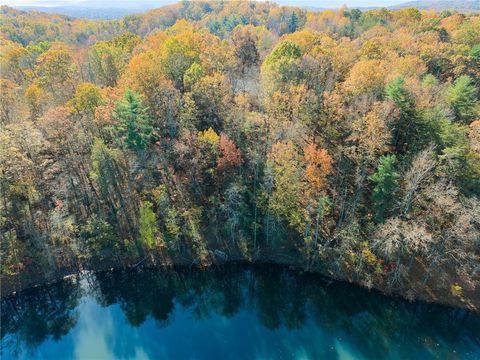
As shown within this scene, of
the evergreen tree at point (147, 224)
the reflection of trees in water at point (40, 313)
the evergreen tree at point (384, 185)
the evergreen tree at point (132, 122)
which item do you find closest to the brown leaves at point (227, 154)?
the evergreen tree at point (132, 122)

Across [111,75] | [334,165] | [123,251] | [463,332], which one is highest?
[111,75]

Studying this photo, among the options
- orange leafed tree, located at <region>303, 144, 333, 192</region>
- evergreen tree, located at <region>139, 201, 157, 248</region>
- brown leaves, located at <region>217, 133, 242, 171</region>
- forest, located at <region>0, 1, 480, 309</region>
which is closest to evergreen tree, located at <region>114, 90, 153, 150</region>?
forest, located at <region>0, 1, 480, 309</region>

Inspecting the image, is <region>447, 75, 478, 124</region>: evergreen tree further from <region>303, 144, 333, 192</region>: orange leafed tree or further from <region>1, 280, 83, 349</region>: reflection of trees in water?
<region>1, 280, 83, 349</region>: reflection of trees in water

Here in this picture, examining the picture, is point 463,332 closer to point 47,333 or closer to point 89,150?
point 47,333

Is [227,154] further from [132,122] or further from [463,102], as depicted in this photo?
[463,102]

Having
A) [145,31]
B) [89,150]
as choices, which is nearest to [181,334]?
Answer: [89,150]

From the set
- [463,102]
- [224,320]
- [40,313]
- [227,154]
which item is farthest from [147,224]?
[463,102]
